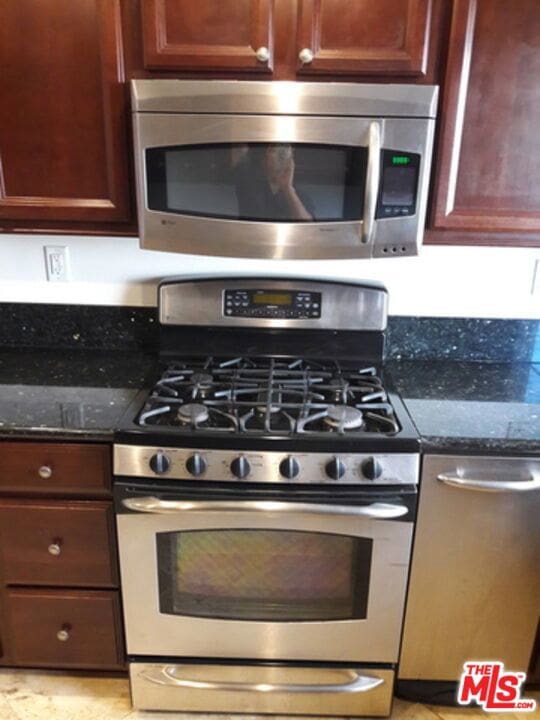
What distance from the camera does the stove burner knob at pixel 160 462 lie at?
1291 millimetres

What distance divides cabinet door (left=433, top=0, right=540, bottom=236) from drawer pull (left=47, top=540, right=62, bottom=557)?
1272mm

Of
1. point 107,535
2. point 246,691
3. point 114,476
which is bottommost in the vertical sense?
point 246,691

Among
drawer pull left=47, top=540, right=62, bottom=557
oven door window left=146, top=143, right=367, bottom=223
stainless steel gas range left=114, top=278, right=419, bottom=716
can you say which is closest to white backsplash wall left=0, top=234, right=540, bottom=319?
stainless steel gas range left=114, top=278, right=419, bottom=716

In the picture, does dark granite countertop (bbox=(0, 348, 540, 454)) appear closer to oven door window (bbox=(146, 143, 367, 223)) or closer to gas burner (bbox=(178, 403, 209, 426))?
gas burner (bbox=(178, 403, 209, 426))

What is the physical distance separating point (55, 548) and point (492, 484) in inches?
43.0

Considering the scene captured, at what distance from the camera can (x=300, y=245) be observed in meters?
1.39

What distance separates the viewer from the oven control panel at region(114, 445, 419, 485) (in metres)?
1.28

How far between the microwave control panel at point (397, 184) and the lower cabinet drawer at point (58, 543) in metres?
1.01

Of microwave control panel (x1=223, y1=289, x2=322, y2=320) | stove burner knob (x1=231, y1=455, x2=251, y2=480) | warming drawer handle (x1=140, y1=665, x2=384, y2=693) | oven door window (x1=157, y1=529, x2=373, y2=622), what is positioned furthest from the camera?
microwave control panel (x1=223, y1=289, x2=322, y2=320)

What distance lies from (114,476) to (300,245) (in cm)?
72

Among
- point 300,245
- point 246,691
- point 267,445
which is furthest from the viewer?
point 246,691

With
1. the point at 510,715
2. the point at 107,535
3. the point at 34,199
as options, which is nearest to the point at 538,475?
the point at 510,715

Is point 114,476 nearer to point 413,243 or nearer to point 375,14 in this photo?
point 413,243

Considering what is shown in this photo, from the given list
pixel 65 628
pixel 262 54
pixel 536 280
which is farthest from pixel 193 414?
pixel 536 280
